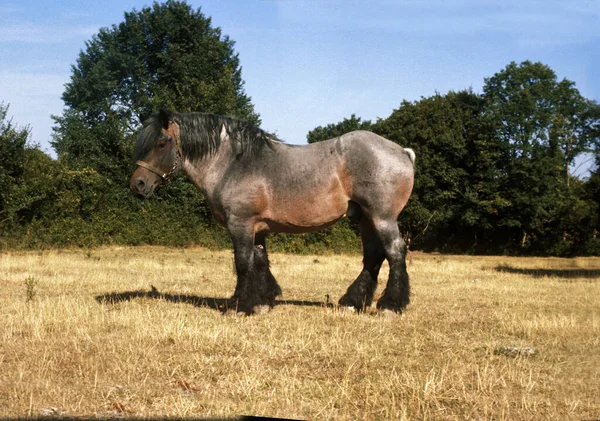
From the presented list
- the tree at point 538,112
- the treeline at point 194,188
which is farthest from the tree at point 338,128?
the tree at point 538,112

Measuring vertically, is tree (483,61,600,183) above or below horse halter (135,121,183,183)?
above

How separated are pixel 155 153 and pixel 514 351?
5.88 m

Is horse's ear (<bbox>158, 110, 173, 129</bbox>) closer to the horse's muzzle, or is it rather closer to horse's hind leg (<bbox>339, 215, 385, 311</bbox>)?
the horse's muzzle

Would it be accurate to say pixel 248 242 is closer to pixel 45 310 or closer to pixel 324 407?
pixel 45 310

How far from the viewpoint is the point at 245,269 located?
8648 mm

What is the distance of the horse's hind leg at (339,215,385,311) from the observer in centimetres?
915

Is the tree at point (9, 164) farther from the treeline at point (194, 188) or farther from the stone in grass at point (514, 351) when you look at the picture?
the stone in grass at point (514, 351)

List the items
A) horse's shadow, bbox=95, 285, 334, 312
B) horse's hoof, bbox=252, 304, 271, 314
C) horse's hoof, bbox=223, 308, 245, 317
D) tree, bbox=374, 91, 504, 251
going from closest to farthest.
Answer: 1. horse's hoof, bbox=223, 308, 245, 317
2. horse's hoof, bbox=252, 304, 271, 314
3. horse's shadow, bbox=95, 285, 334, 312
4. tree, bbox=374, 91, 504, 251

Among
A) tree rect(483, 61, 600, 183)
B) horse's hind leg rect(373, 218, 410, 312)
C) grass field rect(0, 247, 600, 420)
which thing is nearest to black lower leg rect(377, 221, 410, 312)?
horse's hind leg rect(373, 218, 410, 312)

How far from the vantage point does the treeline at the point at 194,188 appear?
2788 centimetres

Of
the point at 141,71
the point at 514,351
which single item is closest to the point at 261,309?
the point at 514,351

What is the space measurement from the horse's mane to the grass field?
8.26 ft

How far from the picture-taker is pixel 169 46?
41094 mm

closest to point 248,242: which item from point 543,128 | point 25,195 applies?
point 25,195
